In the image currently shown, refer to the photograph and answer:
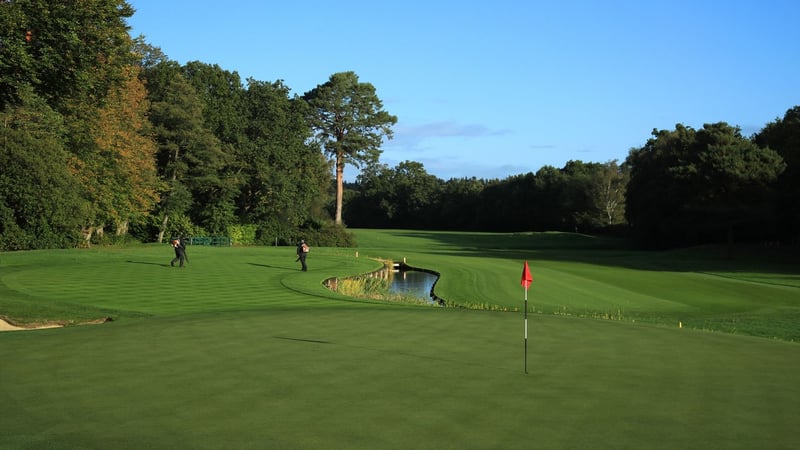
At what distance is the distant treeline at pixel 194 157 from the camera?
2509 centimetres

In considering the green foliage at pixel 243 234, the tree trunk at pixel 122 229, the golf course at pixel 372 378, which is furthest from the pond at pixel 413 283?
the tree trunk at pixel 122 229

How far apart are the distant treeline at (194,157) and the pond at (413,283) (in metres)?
16.2

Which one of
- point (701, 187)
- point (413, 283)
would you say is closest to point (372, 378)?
point (413, 283)

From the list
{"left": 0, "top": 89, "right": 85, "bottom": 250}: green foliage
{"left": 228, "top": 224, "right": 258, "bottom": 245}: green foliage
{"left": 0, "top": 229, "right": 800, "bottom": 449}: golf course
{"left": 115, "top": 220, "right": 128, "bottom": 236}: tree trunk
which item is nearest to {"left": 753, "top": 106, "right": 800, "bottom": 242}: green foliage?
{"left": 0, "top": 229, "right": 800, "bottom": 449}: golf course

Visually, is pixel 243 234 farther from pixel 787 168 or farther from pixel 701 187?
pixel 787 168

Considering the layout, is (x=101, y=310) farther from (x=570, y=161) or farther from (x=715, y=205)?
(x=570, y=161)

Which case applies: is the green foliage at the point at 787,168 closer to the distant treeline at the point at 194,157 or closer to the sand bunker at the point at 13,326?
the distant treeline at the point at 194,157

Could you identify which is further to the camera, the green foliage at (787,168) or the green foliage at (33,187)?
the green foliage at (787,168)

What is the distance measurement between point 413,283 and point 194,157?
26.6 m

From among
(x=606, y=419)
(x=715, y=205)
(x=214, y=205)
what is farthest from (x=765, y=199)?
(x=606, y=419)

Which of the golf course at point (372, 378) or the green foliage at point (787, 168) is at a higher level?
the green foliage at point (787, 168)

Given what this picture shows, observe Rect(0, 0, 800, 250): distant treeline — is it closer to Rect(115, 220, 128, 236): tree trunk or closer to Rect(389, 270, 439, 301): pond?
Rect(115, 220, 128, 236): tree trunk

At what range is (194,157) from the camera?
56.6 metres

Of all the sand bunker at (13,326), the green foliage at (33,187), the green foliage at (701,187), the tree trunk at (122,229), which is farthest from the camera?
the green foliage at (701,187)
